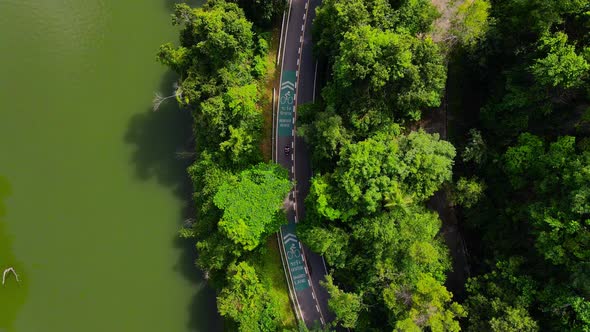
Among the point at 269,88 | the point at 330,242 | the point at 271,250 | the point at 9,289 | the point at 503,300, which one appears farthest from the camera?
the point at 269,88

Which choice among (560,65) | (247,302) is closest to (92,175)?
(247,302)

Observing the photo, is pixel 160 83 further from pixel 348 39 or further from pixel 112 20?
pixel 348 39

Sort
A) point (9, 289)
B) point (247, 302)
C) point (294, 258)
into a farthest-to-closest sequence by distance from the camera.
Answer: point (9, 289), point (294, 258), point (247, 302)

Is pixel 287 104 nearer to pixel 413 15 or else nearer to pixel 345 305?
pixel 413 15

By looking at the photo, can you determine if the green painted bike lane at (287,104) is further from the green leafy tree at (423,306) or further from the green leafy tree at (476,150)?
the green leafy tree at (423,306)

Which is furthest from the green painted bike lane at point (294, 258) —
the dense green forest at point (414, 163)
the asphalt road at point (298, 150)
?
the dense green forest at point (414, 163)
